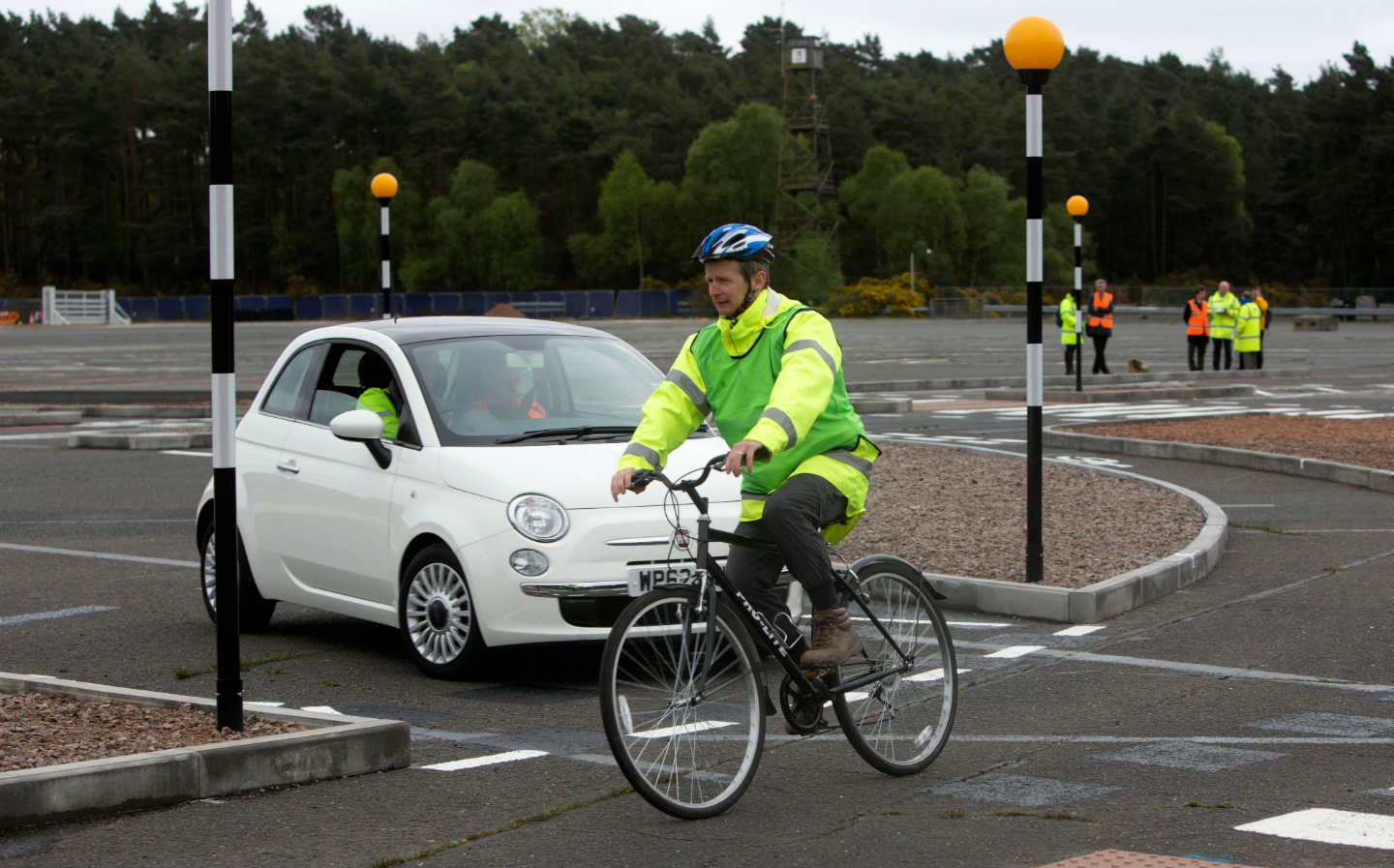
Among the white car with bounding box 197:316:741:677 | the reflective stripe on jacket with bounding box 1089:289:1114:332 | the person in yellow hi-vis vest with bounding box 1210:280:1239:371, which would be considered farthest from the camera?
the person in yellow hi-vis vest with bounding box 1210:280:1239:371

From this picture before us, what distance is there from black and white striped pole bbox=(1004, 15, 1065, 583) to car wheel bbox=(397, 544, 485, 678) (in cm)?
360

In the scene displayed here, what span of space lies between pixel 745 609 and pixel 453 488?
8.35 feet

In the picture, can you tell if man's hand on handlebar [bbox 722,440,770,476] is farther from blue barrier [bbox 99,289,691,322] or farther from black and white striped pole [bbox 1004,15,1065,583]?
blue barrier [bbox 99,289,691,322]

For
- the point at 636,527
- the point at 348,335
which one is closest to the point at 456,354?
the point at 348,335

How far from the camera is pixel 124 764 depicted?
5.02 metres

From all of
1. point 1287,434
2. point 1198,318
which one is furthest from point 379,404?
point 1198,318

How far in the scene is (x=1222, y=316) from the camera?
1325 inches

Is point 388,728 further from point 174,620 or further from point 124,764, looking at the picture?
point 174,620

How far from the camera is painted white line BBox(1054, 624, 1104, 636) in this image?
8375 mm

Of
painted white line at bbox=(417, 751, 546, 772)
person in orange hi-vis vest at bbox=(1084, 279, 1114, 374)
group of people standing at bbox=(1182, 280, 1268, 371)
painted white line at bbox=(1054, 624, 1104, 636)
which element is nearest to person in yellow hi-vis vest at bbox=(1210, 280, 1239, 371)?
group of people standing at bbox=(1182, 280, 1268, 371)

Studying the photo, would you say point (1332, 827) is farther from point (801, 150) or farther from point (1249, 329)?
point (801, 150)

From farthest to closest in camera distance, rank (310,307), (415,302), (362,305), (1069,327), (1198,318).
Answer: (415,302), (310,307), (362,305), (1198,318), (1069,327)

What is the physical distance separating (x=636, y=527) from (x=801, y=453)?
76.8 inches

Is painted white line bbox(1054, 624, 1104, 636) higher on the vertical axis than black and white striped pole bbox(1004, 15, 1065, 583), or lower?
lower
